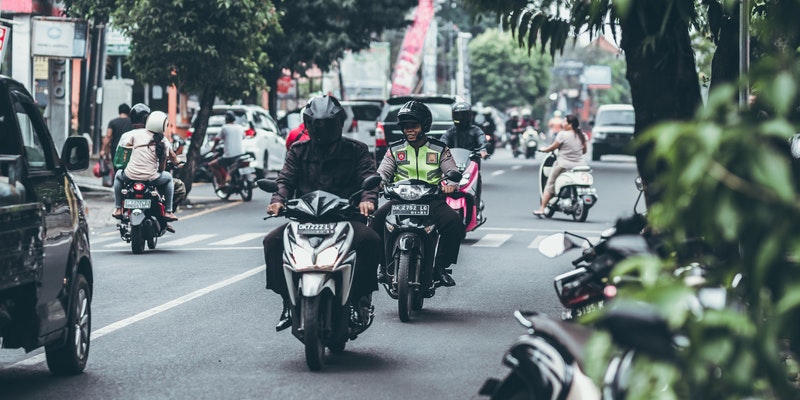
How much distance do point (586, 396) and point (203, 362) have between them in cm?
425

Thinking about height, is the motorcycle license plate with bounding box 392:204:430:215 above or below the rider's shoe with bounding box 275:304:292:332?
above

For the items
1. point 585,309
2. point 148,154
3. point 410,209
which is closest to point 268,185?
point 410,209

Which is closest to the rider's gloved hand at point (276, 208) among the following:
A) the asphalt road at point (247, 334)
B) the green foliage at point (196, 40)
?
the asphalt road at point (247, 334)

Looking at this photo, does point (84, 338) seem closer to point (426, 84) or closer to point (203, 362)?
point (203, 362)

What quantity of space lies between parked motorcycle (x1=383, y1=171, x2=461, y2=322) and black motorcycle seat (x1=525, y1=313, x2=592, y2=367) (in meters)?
5.17

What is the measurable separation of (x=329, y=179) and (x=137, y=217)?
25.5 feet

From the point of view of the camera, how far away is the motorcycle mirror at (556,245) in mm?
5808

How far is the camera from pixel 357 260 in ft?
28.2

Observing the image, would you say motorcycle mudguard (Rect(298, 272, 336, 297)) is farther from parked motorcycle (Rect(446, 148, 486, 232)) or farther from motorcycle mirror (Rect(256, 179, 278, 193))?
parked motorcycle (Rect(446, 148, 486, 232))

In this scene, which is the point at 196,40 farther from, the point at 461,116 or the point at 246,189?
the point at 461,116

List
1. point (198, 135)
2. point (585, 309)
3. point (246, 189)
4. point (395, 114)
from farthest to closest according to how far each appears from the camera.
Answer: point (395, 114), point (198, 135), point (246, 189), point (585, 309)

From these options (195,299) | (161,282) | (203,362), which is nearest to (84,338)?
(203,362)

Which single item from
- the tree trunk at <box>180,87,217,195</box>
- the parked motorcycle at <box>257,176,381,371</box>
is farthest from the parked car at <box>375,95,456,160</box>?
the parked motorcycle at <box>257,176,381,371</box>

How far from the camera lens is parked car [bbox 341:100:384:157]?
35.5 meters
